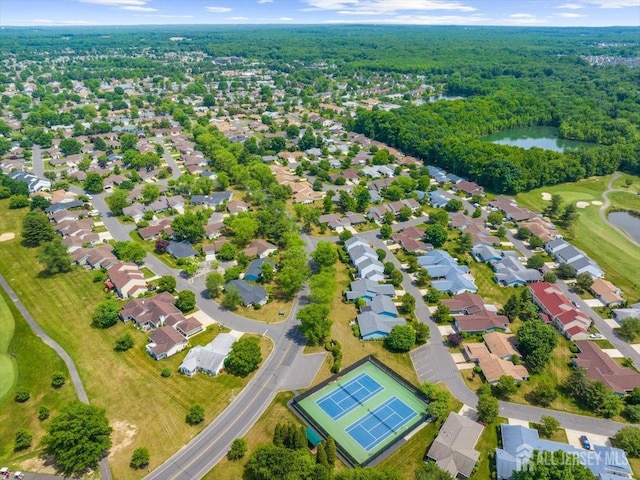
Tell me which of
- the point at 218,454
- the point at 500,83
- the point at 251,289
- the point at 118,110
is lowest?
the point at 218,454

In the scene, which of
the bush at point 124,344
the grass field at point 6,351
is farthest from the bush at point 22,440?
the bush at point 124,344

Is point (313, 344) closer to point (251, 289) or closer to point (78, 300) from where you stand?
point (251, 289)

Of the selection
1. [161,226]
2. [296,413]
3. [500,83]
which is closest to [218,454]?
[296,413]

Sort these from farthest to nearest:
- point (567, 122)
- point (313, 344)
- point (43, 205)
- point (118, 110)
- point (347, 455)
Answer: point (118, 110), point (567, 122), point (43, 205), point (313, 344), point (347, 455)

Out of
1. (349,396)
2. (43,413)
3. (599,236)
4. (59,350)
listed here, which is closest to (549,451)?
(349,396)

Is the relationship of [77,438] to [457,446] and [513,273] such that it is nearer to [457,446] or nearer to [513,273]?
[457,446]

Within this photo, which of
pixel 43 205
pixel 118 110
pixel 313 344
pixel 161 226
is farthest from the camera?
pixel 118 110

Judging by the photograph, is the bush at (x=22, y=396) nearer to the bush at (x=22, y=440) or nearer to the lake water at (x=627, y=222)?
the bush at (x=22, y=440)
